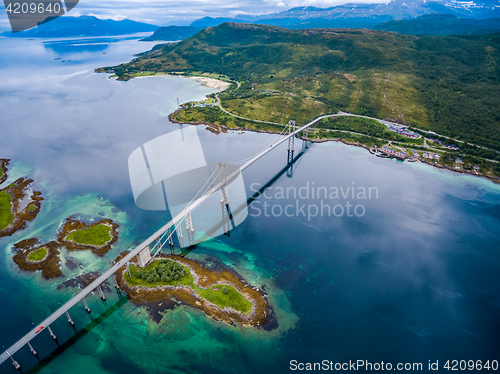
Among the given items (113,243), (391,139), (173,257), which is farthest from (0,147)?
(391,139)

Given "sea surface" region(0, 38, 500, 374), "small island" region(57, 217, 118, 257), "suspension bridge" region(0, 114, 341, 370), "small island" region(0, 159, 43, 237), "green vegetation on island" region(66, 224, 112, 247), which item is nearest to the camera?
"suspension bridge" region(0, 114, 341, 370)

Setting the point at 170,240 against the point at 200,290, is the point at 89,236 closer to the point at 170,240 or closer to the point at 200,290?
the point at 170,240

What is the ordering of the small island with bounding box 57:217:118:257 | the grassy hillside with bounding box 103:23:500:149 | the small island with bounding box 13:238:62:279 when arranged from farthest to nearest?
the grassy hillside with bounding box 103:23:500:149 → the small island with bounding box 57:217:118:257 → the small island with bounding box 13:238:62:279

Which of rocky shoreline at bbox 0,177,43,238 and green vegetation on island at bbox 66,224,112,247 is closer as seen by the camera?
green vegetation on island at bbox 66,224,112,247

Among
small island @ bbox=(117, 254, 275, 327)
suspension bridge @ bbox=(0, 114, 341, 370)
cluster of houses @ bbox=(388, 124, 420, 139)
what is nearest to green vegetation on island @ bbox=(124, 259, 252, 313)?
small island @ bbox=(117, 254, 275, 327)

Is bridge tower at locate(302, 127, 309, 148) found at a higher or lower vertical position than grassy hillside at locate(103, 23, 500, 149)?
lower

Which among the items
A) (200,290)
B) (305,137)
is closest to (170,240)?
(200,290)

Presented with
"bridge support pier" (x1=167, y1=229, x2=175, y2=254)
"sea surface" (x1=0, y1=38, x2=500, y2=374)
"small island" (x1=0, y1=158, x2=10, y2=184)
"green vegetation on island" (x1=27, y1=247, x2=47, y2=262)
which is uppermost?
"small island" (x1=0, y1=158, x2=10, y2=184)

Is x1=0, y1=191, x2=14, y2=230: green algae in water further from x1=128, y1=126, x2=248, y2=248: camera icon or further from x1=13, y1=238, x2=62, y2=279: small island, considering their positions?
x1=128, y1=126, x2=248, y2=248: camera icon
